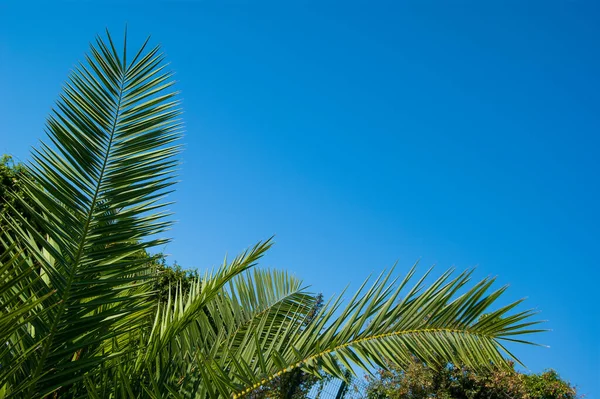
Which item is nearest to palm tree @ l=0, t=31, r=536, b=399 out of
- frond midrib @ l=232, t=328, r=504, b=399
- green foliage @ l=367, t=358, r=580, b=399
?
frond midrib @ l=232, t=328, r=504, b=399

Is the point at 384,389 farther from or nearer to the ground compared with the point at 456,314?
farther from the ground

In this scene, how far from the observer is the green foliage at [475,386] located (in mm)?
12102

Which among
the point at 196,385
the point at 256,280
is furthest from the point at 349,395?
the point at 196,385

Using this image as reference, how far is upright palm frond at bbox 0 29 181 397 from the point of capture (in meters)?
2.38

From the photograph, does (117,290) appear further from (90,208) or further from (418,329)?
(418,329)

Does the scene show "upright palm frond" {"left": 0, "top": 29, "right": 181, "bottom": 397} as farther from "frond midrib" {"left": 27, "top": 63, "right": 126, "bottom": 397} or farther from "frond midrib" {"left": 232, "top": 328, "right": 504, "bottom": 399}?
"frond midrib" {"left": 232, "top": 328, "right": 504, "bottom": 399}

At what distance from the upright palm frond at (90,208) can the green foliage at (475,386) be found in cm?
1063

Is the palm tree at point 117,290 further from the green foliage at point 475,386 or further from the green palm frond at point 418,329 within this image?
the green foliage at point 475,386

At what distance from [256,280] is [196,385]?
148 cm

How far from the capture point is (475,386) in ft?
40.3

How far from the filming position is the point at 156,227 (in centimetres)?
268

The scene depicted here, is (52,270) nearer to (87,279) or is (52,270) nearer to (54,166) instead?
(87,279)

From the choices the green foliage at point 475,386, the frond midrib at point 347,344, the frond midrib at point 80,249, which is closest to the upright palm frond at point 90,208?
the frond midrib at point 80,249

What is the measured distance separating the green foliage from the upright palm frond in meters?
10.6
